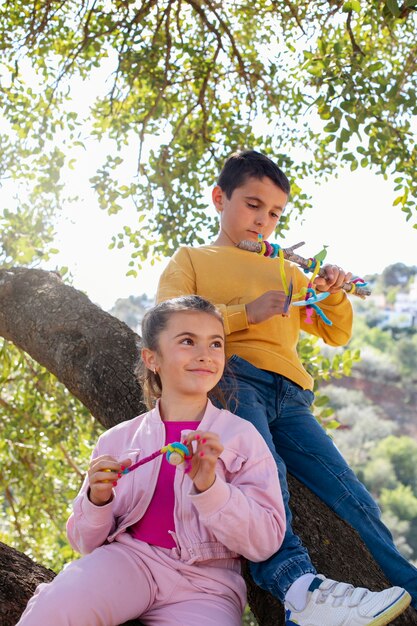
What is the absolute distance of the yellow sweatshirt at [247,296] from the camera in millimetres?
2756

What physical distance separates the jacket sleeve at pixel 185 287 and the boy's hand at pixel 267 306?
0.14ft

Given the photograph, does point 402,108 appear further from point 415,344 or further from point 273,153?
point 415,344

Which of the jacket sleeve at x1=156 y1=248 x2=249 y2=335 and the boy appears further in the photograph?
the jacket sleeve at x1=156 y1=248 x2=249 y2=335

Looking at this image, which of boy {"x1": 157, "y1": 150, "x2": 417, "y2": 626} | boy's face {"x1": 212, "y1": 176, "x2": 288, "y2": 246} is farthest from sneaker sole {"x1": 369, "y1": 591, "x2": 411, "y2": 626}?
boy's face {"x1": 212, "y1": 176, "x2": 288, "y2": 246}

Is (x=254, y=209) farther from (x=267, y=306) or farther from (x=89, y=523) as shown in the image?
(x=89, y=523)

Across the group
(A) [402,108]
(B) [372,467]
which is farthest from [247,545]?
(B) [372,467]

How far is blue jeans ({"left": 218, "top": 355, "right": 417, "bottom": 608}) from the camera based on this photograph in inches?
98.7

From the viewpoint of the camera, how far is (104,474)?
2.04 meters

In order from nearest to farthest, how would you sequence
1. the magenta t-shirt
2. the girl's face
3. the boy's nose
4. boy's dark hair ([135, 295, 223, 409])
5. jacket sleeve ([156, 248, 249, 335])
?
the magenta t-shirt → the girl's face → boy's dark hair ([135, 295, 223, 409]) → jacket sleeve ([156, 248, 249, 335]) → the boy's nose

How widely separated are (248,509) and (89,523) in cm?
42

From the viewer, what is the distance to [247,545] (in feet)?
6.84

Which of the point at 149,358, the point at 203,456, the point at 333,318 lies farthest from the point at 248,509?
the point at 333,318

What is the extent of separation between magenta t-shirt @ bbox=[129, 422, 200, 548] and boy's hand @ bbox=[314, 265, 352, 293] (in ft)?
2.41

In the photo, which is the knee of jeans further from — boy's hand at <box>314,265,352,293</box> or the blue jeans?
boy's hand at <box>314,265,352,293</box>
